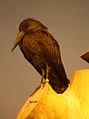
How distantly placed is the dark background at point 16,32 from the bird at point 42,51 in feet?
1.28

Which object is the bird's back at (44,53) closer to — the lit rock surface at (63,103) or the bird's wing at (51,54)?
the bird's wing at (51,54)

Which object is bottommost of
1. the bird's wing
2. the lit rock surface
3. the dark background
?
the dark background

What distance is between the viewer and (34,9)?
1523 mm

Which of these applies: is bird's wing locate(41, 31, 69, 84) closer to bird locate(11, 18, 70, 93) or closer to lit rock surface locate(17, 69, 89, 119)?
bird locate(11, 18, 70, 93)

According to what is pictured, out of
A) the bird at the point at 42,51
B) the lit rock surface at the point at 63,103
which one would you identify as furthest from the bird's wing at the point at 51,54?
the lit rock surface at the point at 63,103

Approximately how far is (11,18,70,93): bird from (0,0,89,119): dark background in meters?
0.39

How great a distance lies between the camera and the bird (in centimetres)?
105

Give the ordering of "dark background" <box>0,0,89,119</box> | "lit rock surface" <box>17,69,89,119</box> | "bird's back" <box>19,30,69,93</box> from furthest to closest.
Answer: "dark background" <box>0,0,89,119</box>
"bird's back" <box>19,30,69,93</box>
"lit rock surface" <box>17,69,89,119</box>

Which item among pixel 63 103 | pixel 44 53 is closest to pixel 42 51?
pixel 44 53

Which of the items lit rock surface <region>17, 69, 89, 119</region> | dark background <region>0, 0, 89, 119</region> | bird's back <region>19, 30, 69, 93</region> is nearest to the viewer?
lit rock surface <region>17, 69, 89, 119</region>

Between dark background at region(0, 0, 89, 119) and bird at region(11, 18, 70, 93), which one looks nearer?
bird at region(11, 18, 70, 93)

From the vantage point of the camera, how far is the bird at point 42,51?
1.05 meters

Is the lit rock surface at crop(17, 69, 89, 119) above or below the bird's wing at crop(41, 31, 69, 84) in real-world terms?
above

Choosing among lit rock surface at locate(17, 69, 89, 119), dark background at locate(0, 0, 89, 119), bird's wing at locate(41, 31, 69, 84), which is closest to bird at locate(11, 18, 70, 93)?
bird's wing at locate(41, 31, 69, 84)
